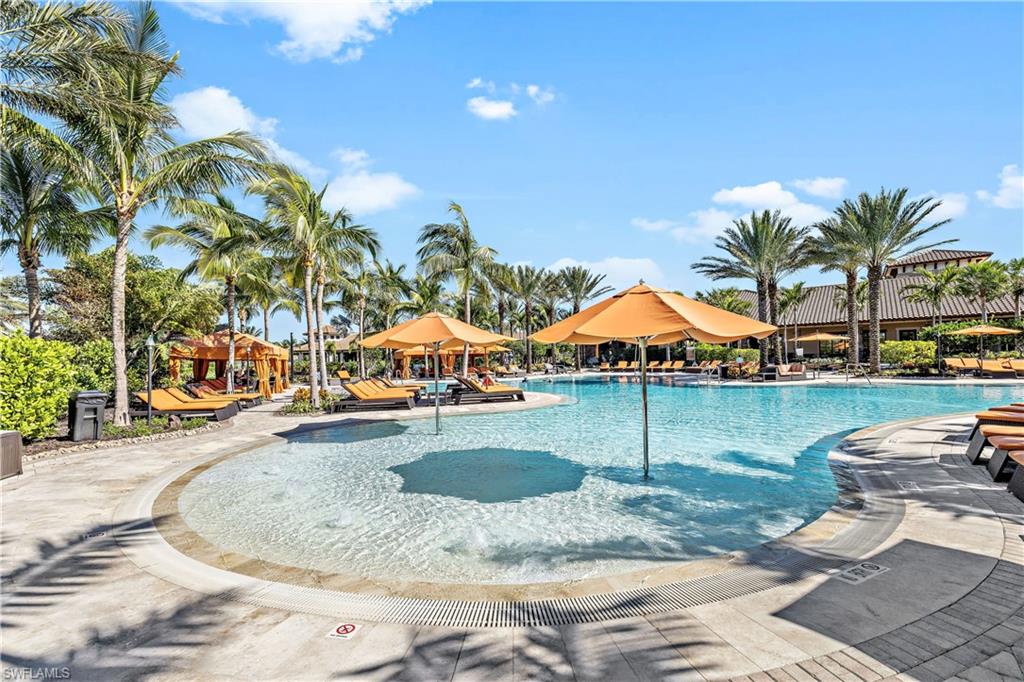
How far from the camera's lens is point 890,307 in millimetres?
41031

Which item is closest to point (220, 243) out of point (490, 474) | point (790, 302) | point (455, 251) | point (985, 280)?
point (455, 251)

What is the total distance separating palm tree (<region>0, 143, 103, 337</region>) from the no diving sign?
18053 mm

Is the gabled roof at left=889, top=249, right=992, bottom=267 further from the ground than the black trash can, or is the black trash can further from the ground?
the gabled roof at left=889, top=249, right=992, bottom=267

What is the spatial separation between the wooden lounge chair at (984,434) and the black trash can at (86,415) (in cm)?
1624

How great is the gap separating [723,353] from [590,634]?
128 ft

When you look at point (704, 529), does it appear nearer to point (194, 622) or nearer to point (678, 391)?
point (194, 622)

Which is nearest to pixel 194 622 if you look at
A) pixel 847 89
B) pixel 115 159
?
pixel 115 159

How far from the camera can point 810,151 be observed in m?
13.5

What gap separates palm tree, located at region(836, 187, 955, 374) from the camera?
974 inches

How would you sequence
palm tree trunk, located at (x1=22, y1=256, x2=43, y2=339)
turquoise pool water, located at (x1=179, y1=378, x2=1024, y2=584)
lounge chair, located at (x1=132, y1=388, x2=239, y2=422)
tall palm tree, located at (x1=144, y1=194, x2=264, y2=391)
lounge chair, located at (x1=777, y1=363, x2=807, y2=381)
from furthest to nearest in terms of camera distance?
lounge chair, located at (x1=777, y1=363, x2=807, y2=381)
tall palm tree, located at (x1=144, y1=194, x2=264, y2=391)
palm tree trunk, located at (x1=22, y1=256, x2=43, y2=339)
lounge chair, located at (x1=132, y1=388, x2=239, y2=422)
turquoise pool water, located at (x1=179, y1=378, x2=1024, y2=584)

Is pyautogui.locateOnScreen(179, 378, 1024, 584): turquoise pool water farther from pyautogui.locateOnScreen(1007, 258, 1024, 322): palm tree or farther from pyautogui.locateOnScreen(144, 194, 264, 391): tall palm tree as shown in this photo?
pyautogui.locateOnScreen(1007, 258, 1024, 322): palm tree

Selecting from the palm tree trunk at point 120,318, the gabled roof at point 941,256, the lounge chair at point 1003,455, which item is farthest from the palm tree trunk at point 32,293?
the gabled roof at point 941,256

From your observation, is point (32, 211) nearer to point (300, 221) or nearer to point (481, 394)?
point (300, 221)

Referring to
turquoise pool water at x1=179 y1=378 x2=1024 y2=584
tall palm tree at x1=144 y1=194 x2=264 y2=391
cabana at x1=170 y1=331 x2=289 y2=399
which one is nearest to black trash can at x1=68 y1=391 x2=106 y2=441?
turquoise pool water at x1=179 y1=378 x2=1024 y2=584
